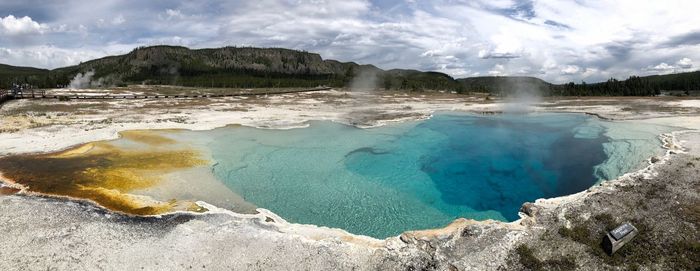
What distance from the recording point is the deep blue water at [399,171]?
12539 millimetres

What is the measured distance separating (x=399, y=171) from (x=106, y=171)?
1118cm

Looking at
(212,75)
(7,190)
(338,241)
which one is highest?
(212,75)

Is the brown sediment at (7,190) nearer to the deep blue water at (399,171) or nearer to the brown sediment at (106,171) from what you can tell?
the brown sediment at (106,171)

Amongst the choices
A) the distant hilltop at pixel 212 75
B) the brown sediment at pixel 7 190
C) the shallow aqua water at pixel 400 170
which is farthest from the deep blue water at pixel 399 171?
the distant hilltop at pixel 212 75

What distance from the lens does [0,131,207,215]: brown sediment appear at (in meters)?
12.0

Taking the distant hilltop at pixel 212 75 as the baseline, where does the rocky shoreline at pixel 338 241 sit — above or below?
below

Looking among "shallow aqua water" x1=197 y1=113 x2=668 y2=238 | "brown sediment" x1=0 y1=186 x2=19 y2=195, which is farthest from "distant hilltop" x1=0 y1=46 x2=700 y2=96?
"brown sediment" x1=0 y1=186 x2=19 y2=195

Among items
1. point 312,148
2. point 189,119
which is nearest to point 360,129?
point 312,148

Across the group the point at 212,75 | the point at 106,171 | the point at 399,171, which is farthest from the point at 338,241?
the point at 212,75

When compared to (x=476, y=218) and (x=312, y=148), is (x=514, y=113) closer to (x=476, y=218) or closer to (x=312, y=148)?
(x=312, y=148)

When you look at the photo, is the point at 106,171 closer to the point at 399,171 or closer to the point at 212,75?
the point at 399,171

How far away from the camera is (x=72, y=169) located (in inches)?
595

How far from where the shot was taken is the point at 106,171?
15.1m

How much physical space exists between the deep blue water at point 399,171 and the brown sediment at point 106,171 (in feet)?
6.61
